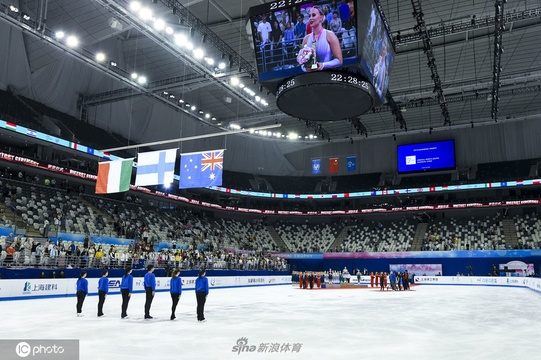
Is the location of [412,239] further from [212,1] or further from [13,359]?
[13,359]

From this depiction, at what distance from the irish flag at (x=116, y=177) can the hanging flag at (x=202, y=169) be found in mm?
2558

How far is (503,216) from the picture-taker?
4862cm

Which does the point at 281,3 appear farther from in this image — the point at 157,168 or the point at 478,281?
the point at 478,281

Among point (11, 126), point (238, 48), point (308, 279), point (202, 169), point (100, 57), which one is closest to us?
point (202, 169)

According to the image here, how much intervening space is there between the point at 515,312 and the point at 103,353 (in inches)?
550

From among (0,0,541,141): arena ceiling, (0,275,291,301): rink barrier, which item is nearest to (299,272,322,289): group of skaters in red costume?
(0,275,291,301): rink barrier

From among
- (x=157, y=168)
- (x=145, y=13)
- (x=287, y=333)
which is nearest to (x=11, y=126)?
(x=145, y=13)

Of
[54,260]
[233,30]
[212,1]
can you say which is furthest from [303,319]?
[233,30]

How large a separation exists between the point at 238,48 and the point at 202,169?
1643 centimetres

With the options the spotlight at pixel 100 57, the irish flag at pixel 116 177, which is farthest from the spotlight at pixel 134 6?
the irish flag at pixel 116 177

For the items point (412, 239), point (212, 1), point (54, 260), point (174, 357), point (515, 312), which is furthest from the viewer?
point (412, 239)

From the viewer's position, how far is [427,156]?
46625mm

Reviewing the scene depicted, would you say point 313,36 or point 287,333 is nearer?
point 287,333

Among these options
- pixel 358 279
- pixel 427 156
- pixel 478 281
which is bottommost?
pixel 358 279
